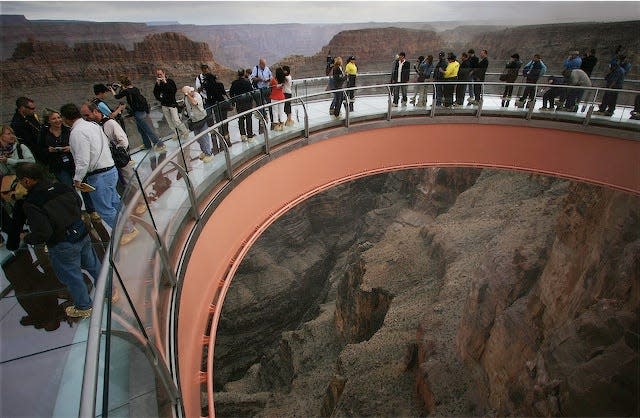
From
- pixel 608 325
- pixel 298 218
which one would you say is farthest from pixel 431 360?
pixel 298 218

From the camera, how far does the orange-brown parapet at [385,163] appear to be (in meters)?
5.88

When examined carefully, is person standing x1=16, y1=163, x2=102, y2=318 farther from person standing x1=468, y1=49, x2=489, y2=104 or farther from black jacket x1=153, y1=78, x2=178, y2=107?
person standing x1=468, y1=49, x2=489, y2=104

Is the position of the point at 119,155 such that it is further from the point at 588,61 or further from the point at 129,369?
the point at 588,61

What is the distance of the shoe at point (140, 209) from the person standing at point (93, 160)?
0.46m

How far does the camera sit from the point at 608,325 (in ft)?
29.9

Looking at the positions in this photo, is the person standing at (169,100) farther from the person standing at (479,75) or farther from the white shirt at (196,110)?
the person standing at (479,75)

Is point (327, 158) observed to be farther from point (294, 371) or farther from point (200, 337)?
point (294, 371)

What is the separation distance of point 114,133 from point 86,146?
Result: 3.74 ft

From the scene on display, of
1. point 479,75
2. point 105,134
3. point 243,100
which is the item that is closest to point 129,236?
point 105,134

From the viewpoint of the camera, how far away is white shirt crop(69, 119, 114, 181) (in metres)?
3.78

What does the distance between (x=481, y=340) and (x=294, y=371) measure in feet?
35.2

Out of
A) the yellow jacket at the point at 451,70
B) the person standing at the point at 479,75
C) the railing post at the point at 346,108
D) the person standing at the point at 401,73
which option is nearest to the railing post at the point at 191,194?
the railing post at the point at 346,108

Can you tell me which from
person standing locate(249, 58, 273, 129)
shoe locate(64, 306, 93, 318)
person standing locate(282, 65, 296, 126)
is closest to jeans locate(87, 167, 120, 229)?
shoe locate(64, 306, 93, 318)

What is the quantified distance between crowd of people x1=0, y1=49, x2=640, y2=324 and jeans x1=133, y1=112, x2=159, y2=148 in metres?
0.02
